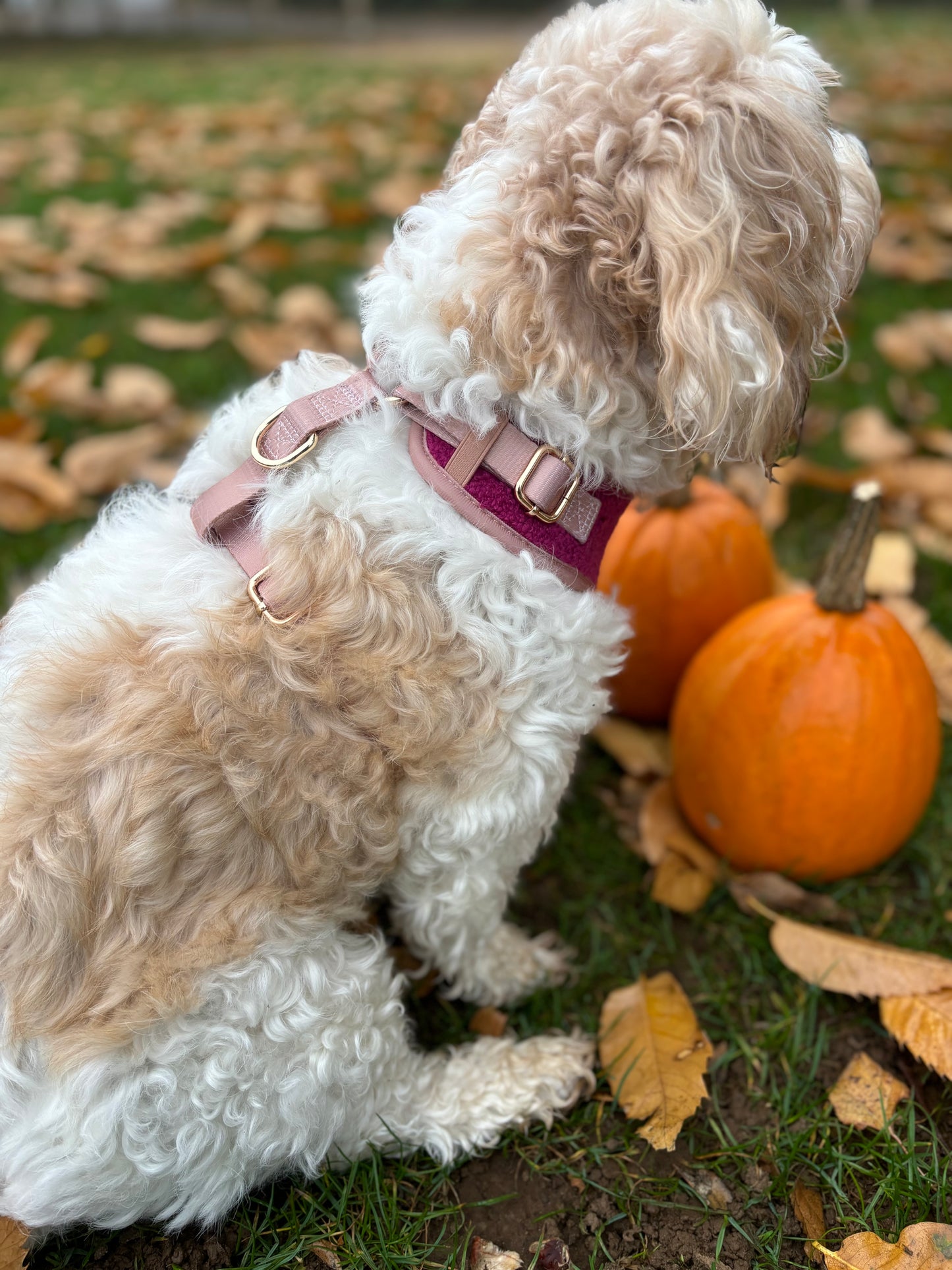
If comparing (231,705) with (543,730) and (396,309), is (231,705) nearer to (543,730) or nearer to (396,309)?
(543,730)

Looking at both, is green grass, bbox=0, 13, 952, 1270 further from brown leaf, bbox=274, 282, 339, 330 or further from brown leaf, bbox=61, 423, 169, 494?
brown leaf, bbox=274, 282, 339, 330

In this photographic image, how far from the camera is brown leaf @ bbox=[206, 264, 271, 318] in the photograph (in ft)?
16.9

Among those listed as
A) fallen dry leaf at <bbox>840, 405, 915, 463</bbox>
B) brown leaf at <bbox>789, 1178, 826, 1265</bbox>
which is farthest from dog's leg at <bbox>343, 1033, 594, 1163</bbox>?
fallen dry leaf at <bbox>840, 405, 915, 463</bbox>

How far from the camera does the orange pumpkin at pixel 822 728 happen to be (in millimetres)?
2449

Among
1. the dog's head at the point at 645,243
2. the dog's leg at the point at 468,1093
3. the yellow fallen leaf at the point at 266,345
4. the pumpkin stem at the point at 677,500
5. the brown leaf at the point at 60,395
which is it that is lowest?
the dog's leg at the point at 468,1093

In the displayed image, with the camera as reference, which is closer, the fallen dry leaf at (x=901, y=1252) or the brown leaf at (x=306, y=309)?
the fallen dry leaf at (x=901, y=1252)

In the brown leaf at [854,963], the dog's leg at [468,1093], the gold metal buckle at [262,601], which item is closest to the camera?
the gold metal buckle at [262,601]

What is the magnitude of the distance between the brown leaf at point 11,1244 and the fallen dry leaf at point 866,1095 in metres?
1.70

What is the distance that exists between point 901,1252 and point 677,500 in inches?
75.9

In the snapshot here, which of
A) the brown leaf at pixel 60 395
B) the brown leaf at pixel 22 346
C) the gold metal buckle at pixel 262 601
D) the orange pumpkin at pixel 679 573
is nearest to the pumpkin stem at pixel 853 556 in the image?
the orange pumpkin at pixel 679 573

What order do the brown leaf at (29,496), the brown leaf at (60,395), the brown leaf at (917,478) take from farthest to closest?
the brown leaf at (60,395) < the brown leaf at (917,478) < the brown leaf at (29,496)

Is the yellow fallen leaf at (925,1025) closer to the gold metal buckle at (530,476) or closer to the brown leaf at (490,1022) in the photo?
the brown leaf at (490,1022)

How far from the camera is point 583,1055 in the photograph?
2314mm

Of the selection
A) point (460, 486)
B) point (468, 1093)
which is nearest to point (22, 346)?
point (460, 486)
